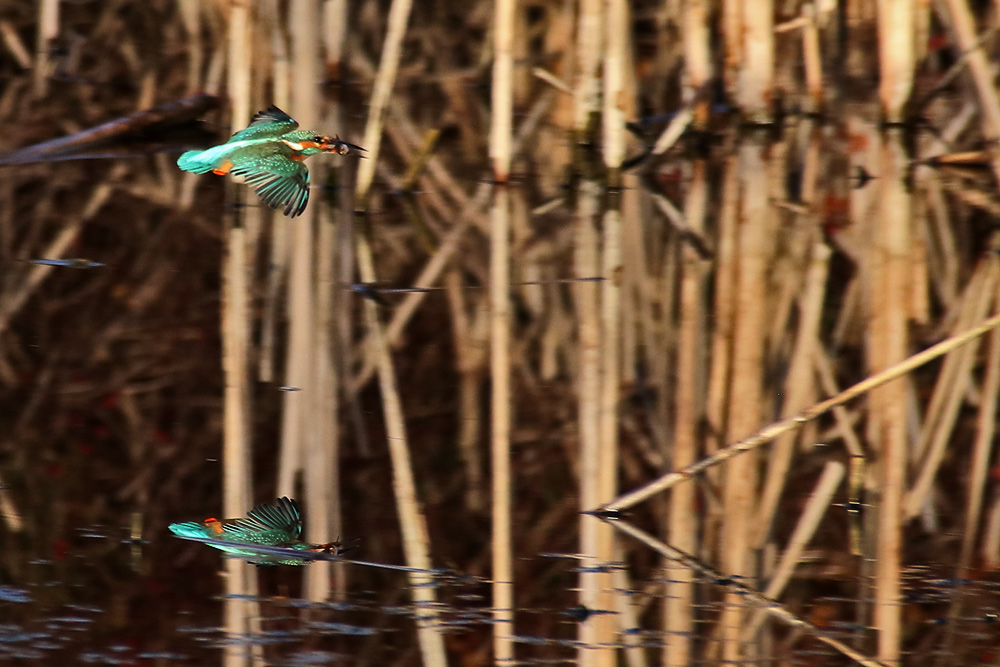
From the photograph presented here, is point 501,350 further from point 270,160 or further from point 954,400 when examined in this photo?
point 954,400

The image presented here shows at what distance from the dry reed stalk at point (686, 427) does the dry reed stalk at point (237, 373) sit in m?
0.52

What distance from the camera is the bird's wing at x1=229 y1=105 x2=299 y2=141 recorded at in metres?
2.06

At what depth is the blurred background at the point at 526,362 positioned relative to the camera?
160 cm

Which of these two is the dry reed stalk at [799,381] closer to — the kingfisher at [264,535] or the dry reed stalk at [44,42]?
the kingfisher at [264,535]

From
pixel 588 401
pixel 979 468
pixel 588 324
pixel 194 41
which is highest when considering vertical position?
pixel 194 41

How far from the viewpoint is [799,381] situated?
2.13 metres

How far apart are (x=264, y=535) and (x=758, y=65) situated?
2.04 metres

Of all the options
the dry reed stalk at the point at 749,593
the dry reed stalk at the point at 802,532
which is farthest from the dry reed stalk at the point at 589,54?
the dry reed stalk at the point at 749,593

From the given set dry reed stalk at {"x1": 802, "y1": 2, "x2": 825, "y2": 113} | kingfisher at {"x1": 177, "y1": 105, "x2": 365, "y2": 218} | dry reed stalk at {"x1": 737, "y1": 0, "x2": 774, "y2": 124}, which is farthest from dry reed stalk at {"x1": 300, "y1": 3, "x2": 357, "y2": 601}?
dry reed stalk at {"x1": 802, "y1": 2, "x2": 825, "y2": 113}

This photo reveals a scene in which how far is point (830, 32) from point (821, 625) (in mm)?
2811

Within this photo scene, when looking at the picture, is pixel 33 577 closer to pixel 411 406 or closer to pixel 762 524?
pixel 411 406

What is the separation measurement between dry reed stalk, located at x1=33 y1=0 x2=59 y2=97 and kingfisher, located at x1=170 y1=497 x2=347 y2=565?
7.42 feet

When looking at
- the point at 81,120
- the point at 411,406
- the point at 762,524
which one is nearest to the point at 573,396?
the point at 411,406

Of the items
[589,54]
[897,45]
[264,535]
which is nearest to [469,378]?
[264,535]
